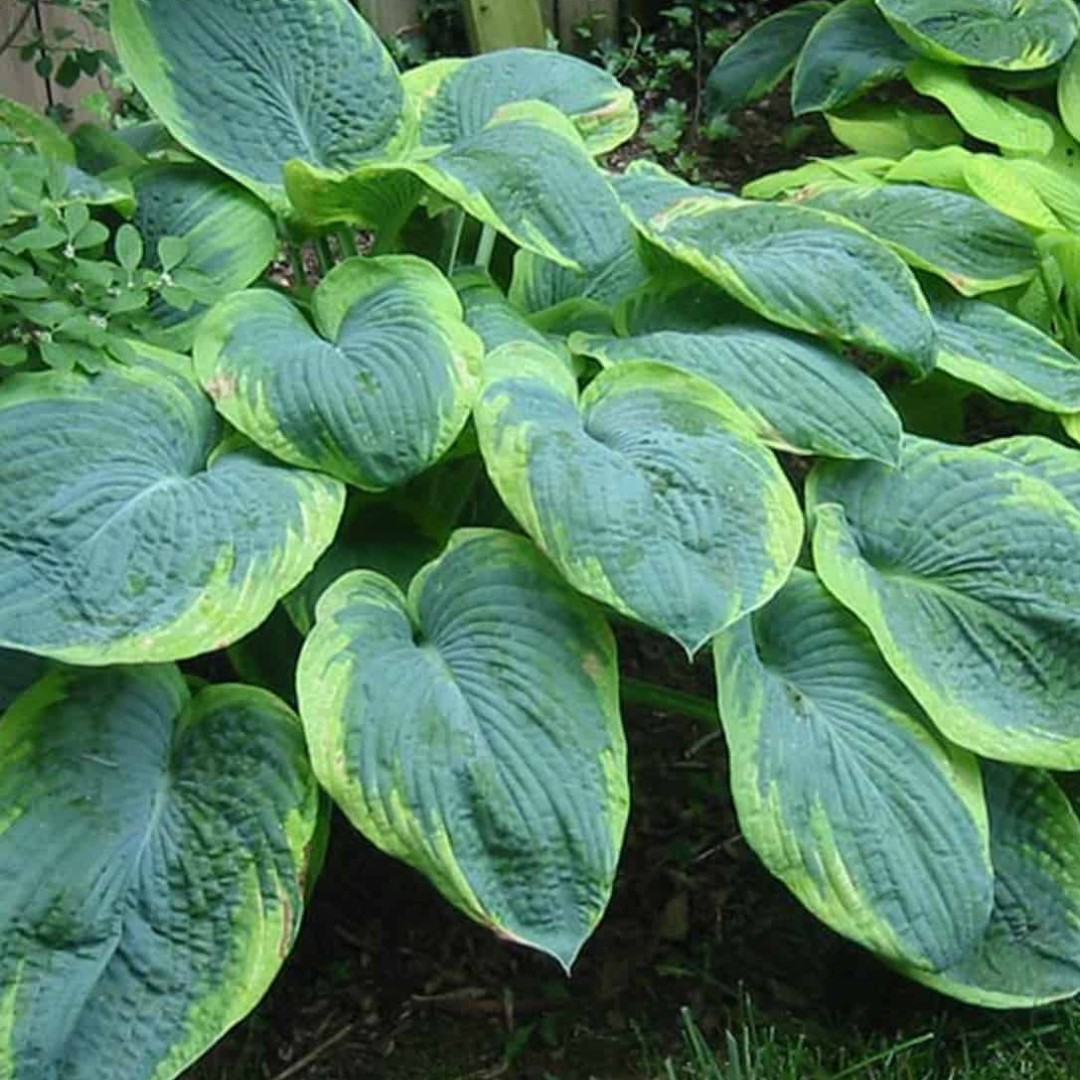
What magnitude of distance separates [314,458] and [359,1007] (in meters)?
0.54

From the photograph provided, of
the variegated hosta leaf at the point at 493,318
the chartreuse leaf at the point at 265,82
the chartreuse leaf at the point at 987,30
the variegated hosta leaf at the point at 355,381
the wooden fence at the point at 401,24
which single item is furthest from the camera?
the chartreuse leaf at the point at 987,30

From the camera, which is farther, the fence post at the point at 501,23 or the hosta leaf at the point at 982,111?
the fence post at the point at 501,23

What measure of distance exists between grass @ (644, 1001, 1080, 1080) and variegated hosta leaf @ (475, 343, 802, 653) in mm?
392

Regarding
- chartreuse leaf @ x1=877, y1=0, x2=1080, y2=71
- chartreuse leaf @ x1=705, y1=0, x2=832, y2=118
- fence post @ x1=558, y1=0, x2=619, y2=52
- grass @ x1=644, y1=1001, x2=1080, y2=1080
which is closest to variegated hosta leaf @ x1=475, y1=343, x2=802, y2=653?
grass @ x1=644, y1=1001, x2=1080, y2=1080

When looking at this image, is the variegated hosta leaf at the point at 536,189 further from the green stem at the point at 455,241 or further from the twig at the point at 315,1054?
the twig at the point at 315,1054

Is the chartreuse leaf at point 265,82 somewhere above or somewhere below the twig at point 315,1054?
above

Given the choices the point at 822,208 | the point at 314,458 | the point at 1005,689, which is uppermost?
the point at 314,458

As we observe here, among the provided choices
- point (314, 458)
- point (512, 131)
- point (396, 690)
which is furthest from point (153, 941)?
point (512, 131)

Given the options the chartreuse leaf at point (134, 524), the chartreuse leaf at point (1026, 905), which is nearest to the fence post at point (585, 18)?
the chartreuse leaf at point (134, 524)

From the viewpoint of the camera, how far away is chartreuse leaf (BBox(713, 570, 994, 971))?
1229mm

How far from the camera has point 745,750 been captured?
1.25 metres

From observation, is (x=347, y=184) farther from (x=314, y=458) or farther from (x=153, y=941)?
(x=153, y=941)

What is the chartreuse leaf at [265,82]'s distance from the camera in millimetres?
1604

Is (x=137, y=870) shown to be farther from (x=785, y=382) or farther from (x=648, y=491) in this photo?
(x=785, y=382)
